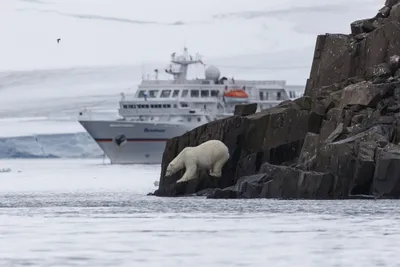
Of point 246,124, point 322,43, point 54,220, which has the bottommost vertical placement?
point 54,220

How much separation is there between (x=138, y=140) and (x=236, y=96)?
43.0ft

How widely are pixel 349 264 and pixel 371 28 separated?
31966 mm

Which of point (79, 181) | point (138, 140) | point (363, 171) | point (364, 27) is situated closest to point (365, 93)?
point (363, 171)

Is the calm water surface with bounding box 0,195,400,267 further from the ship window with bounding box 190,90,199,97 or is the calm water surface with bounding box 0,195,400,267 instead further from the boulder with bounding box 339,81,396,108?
the ship window with bounding box 190,90,199,97

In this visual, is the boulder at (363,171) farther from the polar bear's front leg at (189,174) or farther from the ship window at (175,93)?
the ship window at (175,93)

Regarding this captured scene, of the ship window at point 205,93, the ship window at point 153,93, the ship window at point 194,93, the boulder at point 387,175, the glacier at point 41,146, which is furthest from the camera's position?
the glacier at point 41,146

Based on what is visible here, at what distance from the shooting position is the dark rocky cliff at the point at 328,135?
137 feet

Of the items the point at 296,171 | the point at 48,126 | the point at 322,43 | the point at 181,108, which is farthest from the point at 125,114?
the point at 296,171

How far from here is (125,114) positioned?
13475 cm

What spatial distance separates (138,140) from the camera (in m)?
130

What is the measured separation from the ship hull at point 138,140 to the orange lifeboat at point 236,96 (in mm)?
7185

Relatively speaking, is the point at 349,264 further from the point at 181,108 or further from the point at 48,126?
the point at 48,126

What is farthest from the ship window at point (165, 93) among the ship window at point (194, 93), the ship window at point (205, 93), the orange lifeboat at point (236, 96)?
the orange lifeboat at point (236, 96)

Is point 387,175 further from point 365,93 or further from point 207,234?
point 207,234
